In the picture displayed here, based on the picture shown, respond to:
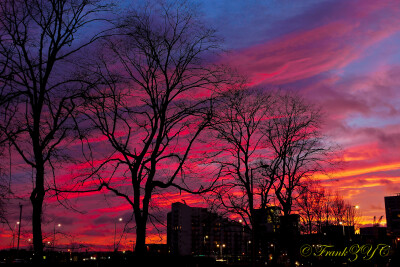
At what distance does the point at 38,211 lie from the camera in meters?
14.2

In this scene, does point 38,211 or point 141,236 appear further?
point 141,236

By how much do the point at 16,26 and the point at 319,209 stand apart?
75411mm

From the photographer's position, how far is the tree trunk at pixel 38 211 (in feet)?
46.0

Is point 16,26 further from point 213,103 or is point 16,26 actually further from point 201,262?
point 201,262

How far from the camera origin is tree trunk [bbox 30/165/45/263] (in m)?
14.0
